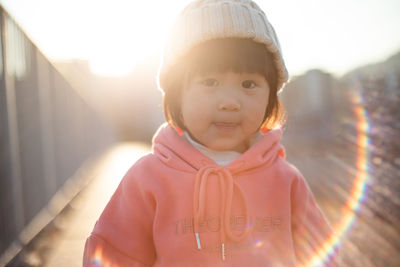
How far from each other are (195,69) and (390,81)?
362cm

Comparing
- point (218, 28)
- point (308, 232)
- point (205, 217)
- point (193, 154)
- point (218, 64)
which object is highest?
point (218, 28)

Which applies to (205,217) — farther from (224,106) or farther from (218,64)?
(218,64)

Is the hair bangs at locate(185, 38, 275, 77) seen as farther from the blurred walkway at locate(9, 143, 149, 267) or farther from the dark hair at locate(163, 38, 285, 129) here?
the blurred walkway at locate(9, 143, 149, 267)

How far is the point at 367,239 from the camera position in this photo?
12.8ft

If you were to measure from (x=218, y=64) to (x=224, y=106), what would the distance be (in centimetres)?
20

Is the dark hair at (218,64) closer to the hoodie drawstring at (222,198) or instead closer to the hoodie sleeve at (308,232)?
the hoodie drawstring at (222,198)

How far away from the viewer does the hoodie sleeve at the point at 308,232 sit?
1801mm

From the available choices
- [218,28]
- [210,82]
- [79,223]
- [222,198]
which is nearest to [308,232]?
[222,198]

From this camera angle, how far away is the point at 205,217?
1.68 metres

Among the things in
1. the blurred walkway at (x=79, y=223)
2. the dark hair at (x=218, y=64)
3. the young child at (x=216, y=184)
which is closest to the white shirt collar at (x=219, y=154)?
the young child at (x=216, y=184)

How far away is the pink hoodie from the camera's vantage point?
165 centimetres

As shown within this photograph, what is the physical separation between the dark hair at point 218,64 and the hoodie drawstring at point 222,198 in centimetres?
37

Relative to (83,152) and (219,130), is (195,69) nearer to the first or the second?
(219,130)

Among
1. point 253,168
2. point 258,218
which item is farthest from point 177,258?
point 253,168
